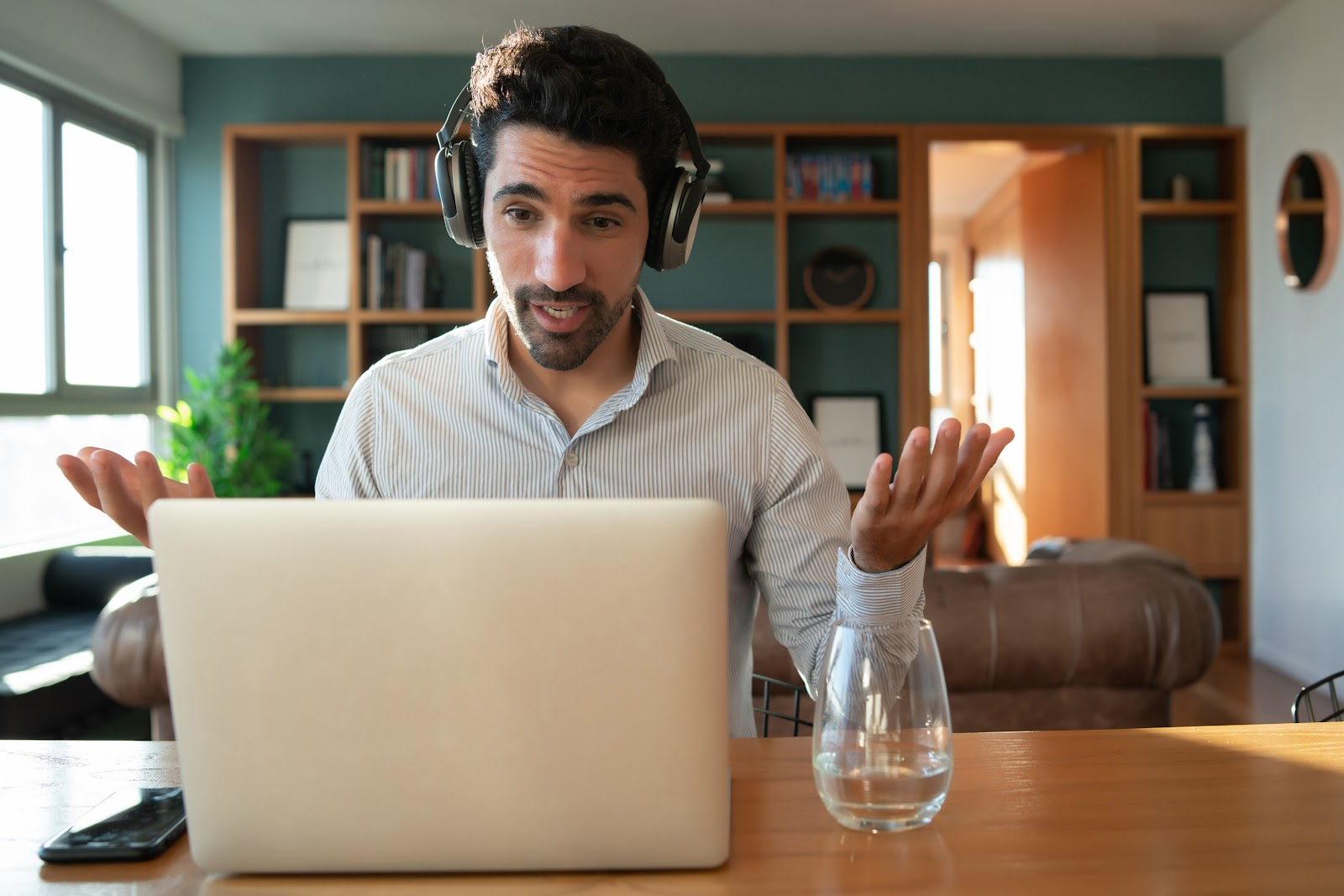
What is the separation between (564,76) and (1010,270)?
6365 millimetres

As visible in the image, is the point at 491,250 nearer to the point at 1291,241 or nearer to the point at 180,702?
the point at 180,702

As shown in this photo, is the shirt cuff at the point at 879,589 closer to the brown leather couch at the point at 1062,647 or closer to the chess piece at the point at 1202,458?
the brown leather couch at the point at 1062,647

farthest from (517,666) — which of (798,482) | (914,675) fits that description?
(798,482)

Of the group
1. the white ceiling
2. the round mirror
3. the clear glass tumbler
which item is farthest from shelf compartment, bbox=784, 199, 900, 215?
the clear glass tumbler

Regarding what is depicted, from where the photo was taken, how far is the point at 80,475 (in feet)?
2.87

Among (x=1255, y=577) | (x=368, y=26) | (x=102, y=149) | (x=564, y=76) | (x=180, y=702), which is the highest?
(x=368, y=26)

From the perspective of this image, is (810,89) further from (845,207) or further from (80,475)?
(80,475)

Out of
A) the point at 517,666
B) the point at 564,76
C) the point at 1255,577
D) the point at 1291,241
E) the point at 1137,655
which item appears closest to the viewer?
the point at 517,666

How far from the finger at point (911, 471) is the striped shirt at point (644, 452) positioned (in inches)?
17.1

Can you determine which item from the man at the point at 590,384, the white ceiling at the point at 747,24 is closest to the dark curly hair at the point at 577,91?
the man at the point at 590,384

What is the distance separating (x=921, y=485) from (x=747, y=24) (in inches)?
166

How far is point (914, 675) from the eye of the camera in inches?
26.9

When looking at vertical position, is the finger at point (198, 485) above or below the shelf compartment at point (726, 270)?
below

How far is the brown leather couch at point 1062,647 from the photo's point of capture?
2.01m
